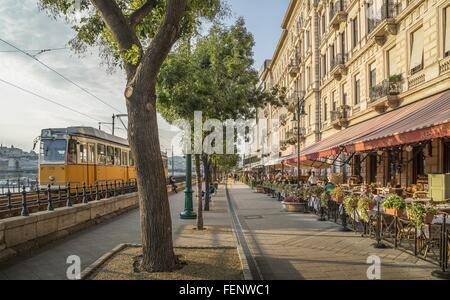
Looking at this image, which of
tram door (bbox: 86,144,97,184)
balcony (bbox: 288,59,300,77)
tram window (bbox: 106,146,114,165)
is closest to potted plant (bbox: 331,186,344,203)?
tram door (bbox: 86,144,97,184)

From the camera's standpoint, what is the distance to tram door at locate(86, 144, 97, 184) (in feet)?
68.0

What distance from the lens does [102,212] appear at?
15844 mm

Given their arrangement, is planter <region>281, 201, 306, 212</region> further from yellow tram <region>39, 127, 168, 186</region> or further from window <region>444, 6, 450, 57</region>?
yellow tram <region>39, 127, 168, 186</region>

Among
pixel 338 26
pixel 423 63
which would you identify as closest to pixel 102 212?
pixel 423 63

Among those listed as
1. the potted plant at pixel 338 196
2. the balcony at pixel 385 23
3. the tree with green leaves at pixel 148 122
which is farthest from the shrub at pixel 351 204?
the balcony at pixel 385 23

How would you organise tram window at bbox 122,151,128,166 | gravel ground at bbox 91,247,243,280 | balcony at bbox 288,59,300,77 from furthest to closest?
1. balcony at bbox 288,59,300,77
2. tram window at bbox 122,151,128,166
3. gravel ground at bbox 91,247,243,280

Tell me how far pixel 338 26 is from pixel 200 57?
1939cm

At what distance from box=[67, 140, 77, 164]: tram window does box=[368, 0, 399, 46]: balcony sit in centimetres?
1558

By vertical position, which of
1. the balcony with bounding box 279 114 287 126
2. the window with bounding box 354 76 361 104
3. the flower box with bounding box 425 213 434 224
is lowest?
the flower box with bounding box 425 213 434 224

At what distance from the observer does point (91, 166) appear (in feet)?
69.2

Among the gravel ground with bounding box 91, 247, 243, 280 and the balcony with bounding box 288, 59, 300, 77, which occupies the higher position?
the balcony with bounding box 288, 59, 300, 77

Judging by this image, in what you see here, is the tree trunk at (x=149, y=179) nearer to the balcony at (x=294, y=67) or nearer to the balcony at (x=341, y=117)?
the balcony at (x=341, y=117)

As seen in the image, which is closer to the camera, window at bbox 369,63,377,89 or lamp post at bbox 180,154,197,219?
lamp post at bbox 180,154,197,219

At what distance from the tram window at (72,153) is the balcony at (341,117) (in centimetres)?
1704
